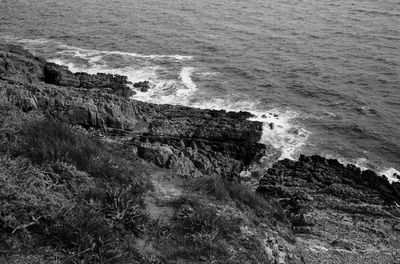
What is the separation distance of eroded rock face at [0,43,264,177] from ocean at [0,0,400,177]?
284 centimetres

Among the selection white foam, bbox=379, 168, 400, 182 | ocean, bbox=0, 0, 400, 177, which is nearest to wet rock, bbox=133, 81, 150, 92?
ocean, bbox=0, 0, 400, 177

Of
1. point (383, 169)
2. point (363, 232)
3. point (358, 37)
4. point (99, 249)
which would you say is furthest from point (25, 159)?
point (358, 37)

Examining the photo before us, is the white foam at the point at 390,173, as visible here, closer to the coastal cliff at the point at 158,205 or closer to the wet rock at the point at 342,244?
the coastal cliff at the point at 158,205

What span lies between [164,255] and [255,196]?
18.8 ft

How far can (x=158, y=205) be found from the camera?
34.2 feet

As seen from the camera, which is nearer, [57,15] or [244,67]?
[244,67]

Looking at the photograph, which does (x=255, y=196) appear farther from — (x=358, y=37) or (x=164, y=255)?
(x=358, y=37)

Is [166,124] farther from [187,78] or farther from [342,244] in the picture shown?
[342,244]

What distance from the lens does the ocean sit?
103ft

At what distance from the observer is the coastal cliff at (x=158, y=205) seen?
7.63 meters

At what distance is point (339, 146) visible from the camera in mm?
29469

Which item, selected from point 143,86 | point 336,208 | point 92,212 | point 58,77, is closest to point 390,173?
point 336,208

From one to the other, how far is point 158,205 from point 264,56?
38.2 metres

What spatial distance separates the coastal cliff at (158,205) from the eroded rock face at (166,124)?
0.58ft
